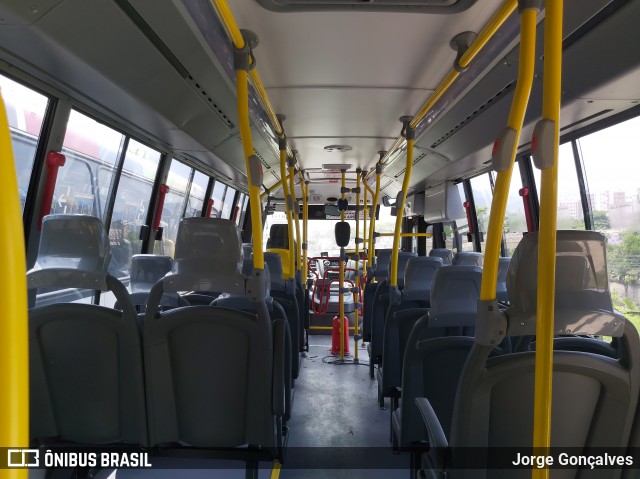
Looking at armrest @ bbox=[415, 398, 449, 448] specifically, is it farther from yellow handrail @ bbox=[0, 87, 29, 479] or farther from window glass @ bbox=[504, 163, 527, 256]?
window glass @ bbox=[504, 163, 527, 256]

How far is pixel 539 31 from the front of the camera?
1.99 metres

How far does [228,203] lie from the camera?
25.4ft

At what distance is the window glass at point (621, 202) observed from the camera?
309 centimetres

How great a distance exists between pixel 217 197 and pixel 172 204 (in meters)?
1.77

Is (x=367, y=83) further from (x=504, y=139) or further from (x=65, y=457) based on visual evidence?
(x=65, y=457)

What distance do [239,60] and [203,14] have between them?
1.25 ft

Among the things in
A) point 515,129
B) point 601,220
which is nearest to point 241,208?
point 601,220

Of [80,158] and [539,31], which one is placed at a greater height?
[539,31]

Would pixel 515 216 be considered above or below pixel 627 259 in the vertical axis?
above

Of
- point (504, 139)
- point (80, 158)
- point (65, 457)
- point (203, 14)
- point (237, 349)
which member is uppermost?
point (203, 14)

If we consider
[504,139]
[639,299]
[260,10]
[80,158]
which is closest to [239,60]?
[260,10]

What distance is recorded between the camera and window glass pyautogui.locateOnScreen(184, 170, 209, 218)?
5809mm

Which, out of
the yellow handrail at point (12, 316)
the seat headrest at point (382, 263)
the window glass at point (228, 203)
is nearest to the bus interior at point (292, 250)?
the yellow handrail at point (12, 316)

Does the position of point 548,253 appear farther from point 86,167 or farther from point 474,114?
point 86,167
